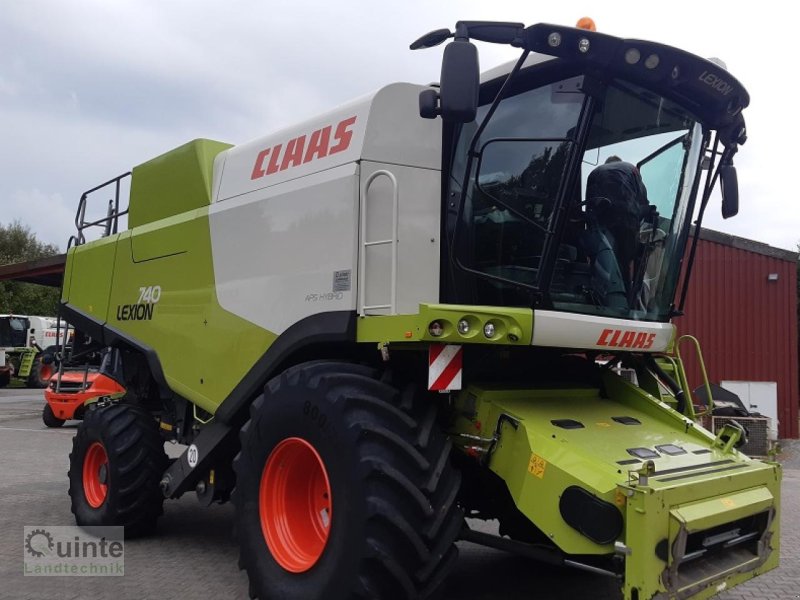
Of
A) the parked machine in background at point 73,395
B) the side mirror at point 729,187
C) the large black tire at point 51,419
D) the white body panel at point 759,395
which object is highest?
the side mirror at point 729,187

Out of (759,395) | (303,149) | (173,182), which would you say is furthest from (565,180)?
(759,395)

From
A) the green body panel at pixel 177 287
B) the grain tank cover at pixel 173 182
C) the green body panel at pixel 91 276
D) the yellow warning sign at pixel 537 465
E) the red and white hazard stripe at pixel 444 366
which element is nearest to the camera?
the yellow warning sign at pixel 537 465

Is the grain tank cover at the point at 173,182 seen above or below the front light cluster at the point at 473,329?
above

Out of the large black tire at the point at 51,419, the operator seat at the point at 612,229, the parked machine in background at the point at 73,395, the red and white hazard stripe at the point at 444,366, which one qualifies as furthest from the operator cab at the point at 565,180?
the large black tire at the point at 51,419

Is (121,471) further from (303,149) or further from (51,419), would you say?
(51,419)

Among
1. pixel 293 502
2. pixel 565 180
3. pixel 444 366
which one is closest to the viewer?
pixel 444 366

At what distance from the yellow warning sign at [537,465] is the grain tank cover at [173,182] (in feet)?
11.0

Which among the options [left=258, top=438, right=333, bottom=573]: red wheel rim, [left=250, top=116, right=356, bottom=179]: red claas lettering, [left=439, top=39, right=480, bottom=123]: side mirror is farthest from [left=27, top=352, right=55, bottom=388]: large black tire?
[left=439, top=39, right=480, bottom=123]: side mirror

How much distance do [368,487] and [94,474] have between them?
3832 millimetres

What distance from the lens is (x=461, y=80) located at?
357cm

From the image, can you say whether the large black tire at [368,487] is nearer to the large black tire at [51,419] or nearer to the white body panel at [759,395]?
the white body panel at [759,395]

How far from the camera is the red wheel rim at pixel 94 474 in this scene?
6.27 metres

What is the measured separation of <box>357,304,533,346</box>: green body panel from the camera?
3.70 meters

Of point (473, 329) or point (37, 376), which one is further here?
point (37, 376)
